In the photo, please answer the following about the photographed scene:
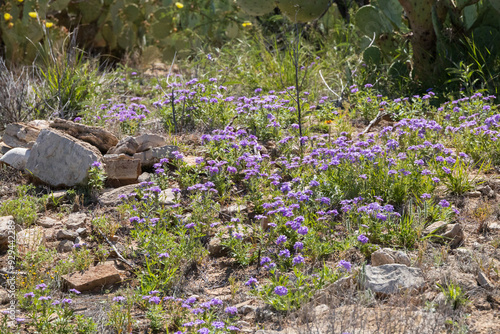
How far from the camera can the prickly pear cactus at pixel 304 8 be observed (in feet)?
18.5

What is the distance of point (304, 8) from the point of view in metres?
5.66

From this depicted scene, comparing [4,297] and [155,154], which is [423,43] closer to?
[155,154]

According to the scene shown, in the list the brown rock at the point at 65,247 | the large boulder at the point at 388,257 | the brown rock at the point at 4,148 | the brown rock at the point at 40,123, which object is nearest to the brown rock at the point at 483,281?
the large boulder at the point at 388,257

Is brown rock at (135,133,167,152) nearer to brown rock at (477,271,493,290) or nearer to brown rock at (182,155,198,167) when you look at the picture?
brown rock at (182,155,198,167)

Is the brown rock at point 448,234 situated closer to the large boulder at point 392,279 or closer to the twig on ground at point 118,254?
the large boulder at point 392,279

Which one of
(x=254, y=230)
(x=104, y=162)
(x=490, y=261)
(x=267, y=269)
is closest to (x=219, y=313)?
(x=267, y=269)

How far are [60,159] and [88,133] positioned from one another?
1.21ft

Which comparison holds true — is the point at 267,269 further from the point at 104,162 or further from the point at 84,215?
the point at 104,162

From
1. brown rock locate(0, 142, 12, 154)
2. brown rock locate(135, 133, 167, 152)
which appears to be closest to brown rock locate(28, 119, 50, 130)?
brown rock locate(0, 142, 12, 154)

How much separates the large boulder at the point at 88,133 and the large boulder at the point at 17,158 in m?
0.31

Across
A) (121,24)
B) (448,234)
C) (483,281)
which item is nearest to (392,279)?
(483,281)

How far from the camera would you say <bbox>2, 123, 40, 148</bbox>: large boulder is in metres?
4.83

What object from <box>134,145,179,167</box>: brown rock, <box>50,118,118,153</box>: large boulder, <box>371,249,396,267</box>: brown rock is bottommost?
<box>371,249,396,267</box>: brown rock

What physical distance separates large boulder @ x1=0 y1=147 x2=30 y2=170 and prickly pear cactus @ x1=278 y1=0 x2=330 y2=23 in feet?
8.93
